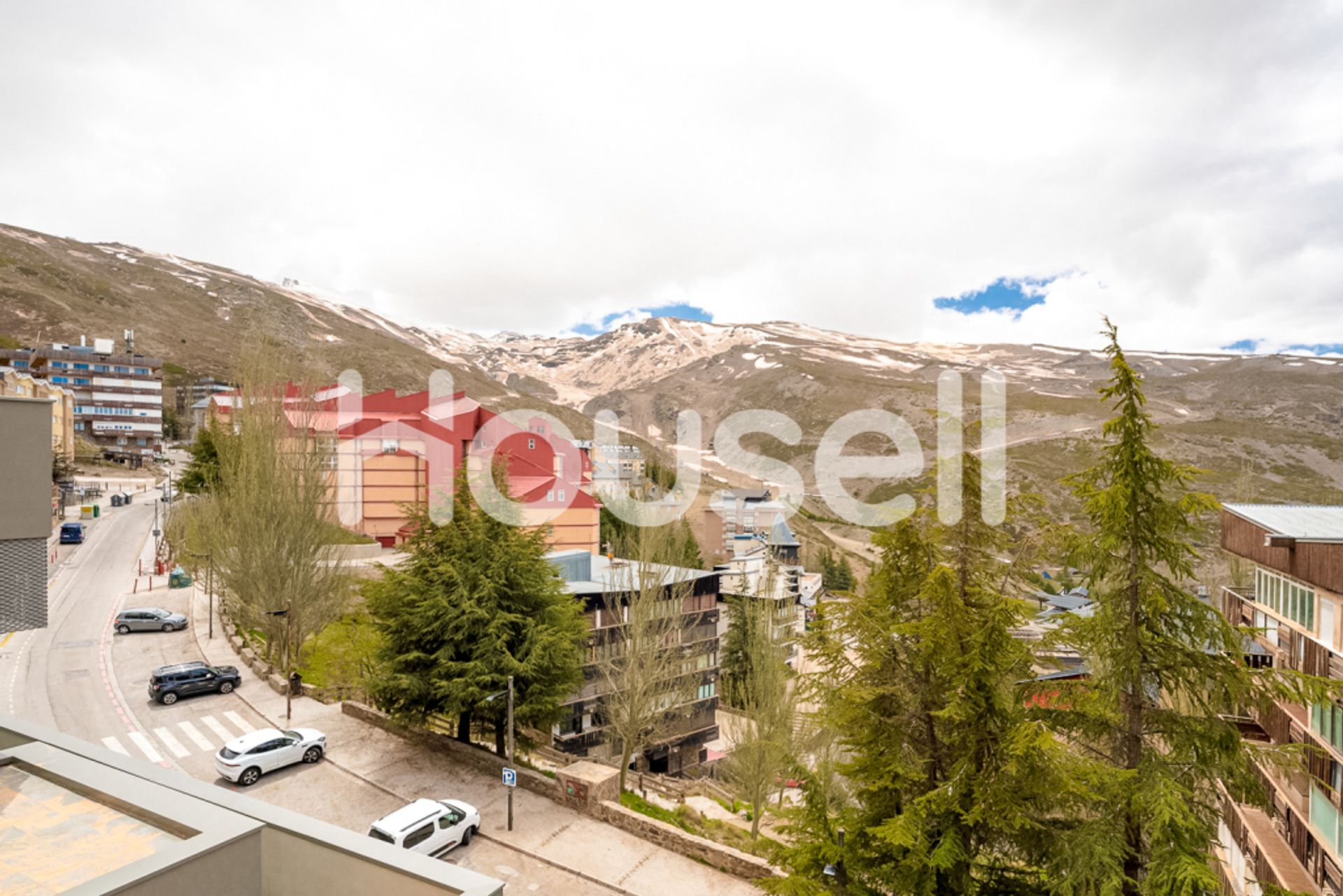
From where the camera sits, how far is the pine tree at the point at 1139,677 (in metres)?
7.36

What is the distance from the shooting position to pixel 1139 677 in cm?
779

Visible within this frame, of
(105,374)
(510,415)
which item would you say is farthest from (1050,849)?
(105,374)

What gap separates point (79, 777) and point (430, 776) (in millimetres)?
13779

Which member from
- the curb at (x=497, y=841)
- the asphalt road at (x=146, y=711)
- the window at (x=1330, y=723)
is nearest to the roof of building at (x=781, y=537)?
the asphalt road at (x=146, y=711)

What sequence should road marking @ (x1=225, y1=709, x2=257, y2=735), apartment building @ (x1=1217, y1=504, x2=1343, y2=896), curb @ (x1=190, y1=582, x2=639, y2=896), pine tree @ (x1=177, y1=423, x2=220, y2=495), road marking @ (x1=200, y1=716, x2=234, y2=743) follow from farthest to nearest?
pine tree @ (x1=177, y1=423, x2=220, y2=495) → road marking @ (x1=225, y1=709, x2=257, y2=735) → road marking @ (x1=200, y1=716, x2=234, y2=743) → curb @ (x1=190, y1=582, x2=639, y2=896) → apartment building @ (x1=1217, y1=504, x2=1343, y2=896)

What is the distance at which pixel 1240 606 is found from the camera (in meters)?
21.3

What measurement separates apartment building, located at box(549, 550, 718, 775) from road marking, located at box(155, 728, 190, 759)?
11.7 m

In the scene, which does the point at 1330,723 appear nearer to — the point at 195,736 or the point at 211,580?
the point at 195,736

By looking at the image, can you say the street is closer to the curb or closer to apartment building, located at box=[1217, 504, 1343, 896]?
the curb

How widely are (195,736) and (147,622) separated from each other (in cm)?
1332

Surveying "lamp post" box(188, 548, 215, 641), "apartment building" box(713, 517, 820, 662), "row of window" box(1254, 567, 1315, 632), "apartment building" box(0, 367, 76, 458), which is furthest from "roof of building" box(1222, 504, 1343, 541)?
"apartment building" box(0, 367, 76, 458)

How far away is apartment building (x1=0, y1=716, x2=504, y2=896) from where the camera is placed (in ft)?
14.7

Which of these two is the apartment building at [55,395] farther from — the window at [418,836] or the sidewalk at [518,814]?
the window at [418,836]

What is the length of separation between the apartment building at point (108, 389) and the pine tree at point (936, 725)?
4423 inches
